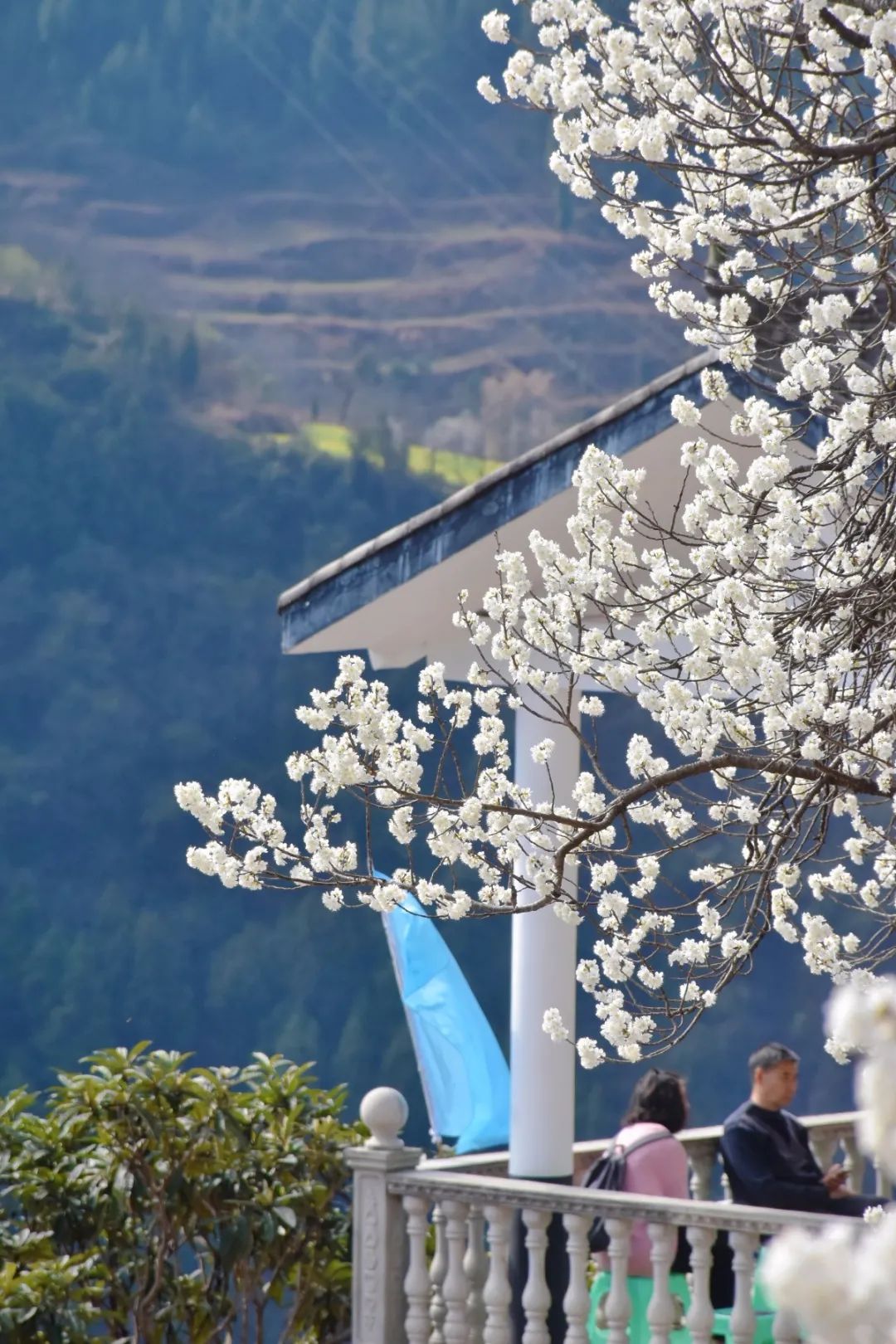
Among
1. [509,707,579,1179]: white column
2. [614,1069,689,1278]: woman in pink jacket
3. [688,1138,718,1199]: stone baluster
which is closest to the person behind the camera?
[614,1069,689,1278]: woman in pink jacket

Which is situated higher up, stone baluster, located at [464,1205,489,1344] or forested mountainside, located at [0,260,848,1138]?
forested mountainside, located at [0,260,848,1138]

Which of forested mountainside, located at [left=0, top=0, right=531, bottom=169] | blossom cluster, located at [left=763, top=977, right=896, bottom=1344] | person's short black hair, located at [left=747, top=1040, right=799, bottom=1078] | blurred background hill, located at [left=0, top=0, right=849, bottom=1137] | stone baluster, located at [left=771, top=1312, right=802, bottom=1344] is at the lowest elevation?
stone baluster, located at [left=771, top=1312, right=802, bottom=1344]

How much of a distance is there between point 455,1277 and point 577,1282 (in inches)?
20.2

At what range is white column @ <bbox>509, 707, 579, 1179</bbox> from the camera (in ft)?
18.2

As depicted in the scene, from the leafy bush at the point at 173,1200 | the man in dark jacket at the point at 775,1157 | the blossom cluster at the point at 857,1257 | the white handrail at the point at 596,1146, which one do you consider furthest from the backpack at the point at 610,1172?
the blossom cluster at the point at 857,1257

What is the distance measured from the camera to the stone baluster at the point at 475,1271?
522cm

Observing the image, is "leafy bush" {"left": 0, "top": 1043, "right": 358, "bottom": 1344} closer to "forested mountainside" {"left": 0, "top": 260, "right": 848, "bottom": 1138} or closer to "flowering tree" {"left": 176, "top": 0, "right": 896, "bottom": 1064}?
"flowering tree" {"left": 176, "top": 0, "right": 896, "bottom": 1064}

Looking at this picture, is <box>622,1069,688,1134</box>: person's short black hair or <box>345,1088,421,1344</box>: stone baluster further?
<box>345,1088,421,1344</box>: stone baluster

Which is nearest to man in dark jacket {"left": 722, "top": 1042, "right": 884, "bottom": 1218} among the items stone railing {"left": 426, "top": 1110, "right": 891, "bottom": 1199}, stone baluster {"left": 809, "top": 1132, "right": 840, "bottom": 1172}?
stone railing {"left": 426, "top": 1110, "right": 891, "bottom": 1199}

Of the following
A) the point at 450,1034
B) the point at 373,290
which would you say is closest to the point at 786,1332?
the point at 450,1034

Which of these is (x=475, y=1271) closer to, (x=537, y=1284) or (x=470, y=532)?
(x=537, y=1284)

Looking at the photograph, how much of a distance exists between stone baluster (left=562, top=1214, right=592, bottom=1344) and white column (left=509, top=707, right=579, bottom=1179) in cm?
68

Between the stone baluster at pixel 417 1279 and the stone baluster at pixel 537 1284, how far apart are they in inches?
15.3

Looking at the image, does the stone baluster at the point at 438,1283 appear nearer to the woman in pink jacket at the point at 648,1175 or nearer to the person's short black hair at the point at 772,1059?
the woman in pink jacket at the point at 648,1175
